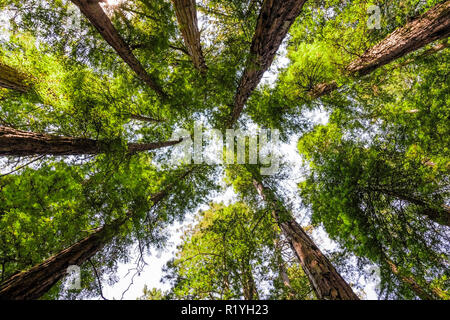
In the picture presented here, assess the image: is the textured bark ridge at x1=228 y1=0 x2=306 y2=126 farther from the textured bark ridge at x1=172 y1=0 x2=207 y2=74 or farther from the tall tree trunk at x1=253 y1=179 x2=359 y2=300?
the tall tree trunk at x1=253 y1=179 x2=359 y2=300

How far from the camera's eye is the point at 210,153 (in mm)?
8398

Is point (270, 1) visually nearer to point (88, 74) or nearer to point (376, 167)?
point (376, 167)

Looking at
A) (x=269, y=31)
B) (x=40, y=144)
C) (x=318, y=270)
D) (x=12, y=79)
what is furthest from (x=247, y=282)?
(x=12, y=79)

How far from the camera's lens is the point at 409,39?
352cm

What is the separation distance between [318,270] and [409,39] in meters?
5.26

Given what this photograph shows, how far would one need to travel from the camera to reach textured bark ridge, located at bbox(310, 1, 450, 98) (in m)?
3.21

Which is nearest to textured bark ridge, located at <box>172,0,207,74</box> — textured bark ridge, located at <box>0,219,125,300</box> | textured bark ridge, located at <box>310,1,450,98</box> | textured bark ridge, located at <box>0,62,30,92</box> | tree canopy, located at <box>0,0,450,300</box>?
tree canopy, located at <box>0,0,450,300</box>

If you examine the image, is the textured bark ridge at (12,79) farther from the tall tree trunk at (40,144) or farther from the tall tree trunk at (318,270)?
the tall tree trunk at (318,270)

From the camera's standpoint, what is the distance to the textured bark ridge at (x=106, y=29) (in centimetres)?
293

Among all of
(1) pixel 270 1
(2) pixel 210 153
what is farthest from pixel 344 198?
(2) pixel 210 153

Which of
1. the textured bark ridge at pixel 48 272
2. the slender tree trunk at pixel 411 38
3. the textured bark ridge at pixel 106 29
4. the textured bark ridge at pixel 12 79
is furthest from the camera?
the textured bark ridge at pixel 12 79

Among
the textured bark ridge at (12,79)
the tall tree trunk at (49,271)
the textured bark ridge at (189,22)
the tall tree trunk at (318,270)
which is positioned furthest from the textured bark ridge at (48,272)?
the textured bark ridge at (189,22)

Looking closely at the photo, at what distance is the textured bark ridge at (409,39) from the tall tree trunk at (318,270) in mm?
4490

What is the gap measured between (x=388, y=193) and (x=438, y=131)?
147cm
